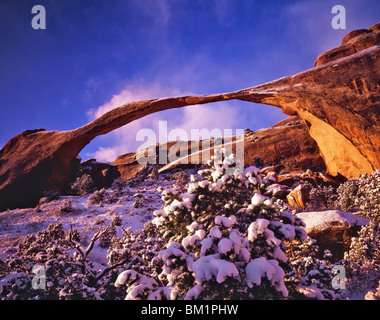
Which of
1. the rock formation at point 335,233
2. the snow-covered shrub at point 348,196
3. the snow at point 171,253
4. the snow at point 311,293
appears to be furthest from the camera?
the snow-covered shrub at point 348,196

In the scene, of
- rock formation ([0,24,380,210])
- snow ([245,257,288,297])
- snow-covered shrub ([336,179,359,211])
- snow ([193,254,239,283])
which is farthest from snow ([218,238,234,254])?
rock formation ([0,24,380,210])

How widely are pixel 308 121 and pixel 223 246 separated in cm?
1290

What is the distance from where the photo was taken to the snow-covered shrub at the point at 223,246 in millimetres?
2672

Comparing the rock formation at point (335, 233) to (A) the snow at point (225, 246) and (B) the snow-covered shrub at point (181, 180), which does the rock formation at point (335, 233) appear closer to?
(A) the snow at point (225, 246)

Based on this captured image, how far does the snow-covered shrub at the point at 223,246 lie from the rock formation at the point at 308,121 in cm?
907

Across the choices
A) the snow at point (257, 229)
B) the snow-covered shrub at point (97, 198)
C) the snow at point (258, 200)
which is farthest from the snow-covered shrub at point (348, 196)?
the snow-covered shrub at point (97, 198)

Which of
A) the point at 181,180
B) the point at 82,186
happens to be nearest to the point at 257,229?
the point at 181,180

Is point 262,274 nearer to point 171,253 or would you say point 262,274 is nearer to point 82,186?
point 171,253

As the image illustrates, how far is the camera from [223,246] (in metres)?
2.74

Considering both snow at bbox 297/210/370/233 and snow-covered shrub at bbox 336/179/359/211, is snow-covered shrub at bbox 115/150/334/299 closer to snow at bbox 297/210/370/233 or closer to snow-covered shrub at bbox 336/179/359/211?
snow at bbox 297/210/370/233

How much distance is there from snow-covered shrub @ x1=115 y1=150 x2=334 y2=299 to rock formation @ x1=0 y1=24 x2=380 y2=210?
9.07 meters

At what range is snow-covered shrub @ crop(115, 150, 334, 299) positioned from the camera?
267 cm

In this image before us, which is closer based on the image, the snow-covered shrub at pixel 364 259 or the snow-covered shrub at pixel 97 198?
the snow-covered shrub at pixel 364 259
